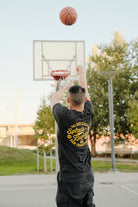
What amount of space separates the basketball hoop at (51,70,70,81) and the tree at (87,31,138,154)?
1188cm

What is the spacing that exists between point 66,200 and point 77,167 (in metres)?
0.30

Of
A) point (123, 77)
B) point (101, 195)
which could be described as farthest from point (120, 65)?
point (101, 195)

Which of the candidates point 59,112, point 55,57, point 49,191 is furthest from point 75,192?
point 55,57

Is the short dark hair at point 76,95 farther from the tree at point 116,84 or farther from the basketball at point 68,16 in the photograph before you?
the tree at point 116,84

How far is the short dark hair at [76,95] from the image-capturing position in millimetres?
2531

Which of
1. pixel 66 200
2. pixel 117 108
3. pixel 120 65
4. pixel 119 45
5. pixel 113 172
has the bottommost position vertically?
pixel 113 172

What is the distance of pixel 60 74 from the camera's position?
31.9ft

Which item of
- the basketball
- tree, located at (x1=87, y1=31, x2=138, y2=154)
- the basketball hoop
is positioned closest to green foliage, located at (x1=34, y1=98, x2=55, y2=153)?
the basketball hoop

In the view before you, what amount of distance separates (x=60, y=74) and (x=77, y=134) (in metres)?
7.26

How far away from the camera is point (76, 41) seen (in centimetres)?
1071

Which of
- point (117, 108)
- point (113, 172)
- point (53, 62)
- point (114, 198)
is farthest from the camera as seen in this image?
point (117, 108)

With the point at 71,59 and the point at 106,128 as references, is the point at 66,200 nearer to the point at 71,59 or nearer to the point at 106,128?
the point at 71,59

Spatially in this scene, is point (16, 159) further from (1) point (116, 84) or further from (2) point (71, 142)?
(2) point (71, 142)

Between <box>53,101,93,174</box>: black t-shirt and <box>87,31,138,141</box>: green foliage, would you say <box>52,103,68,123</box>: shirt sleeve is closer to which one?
<box>53,101,93,174</box>: black t-shirt
